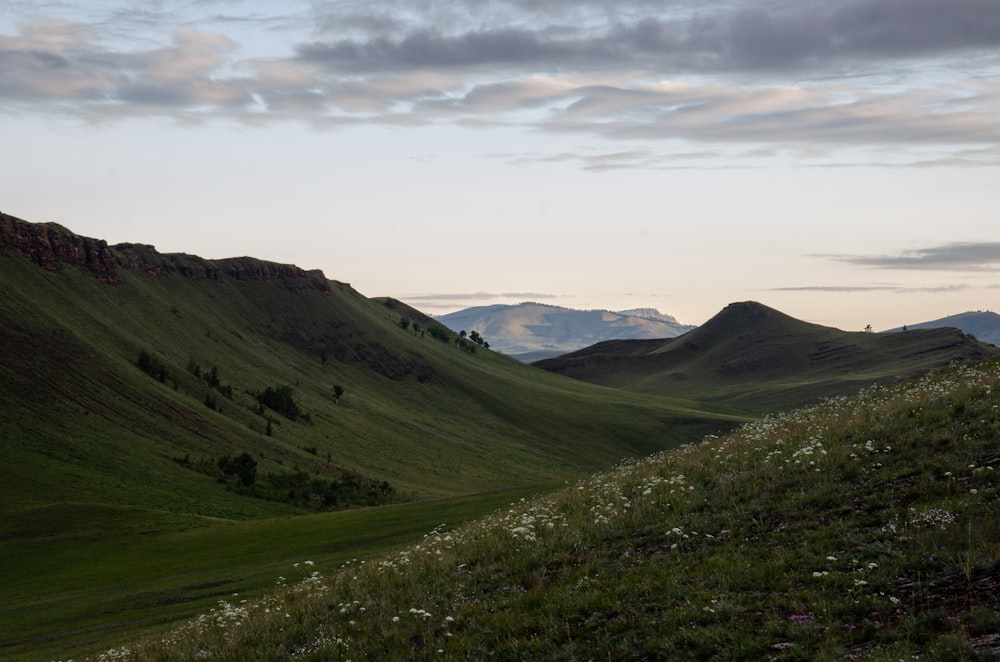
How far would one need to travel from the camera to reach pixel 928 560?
1412 cm

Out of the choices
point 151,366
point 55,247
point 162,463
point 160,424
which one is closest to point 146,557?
point 162,463

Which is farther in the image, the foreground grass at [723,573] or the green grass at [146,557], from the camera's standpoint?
the green grass at [146,557]

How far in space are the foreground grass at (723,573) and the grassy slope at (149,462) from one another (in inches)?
600

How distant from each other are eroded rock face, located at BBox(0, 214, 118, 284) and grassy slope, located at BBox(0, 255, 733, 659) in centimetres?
428

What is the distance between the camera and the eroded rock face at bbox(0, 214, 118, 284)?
165375mm

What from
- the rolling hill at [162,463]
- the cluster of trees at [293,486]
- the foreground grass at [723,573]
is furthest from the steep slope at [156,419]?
Answer: the foreground grass at [723,573]

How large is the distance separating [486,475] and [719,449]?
5106 inches

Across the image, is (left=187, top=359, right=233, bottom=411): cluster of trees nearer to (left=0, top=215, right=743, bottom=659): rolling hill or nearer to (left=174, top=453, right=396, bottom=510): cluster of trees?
(left=0, top=215, right=743, bottom=659): rolling hill

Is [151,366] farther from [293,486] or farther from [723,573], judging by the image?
[723,573]

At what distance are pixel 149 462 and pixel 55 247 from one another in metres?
87.5

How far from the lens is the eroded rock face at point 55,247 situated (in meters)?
165

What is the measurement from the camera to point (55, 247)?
17625cm

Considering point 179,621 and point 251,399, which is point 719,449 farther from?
point 251,399

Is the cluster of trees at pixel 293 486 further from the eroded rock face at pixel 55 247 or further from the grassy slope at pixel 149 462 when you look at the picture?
the eroded rock face at pixel 55 247
